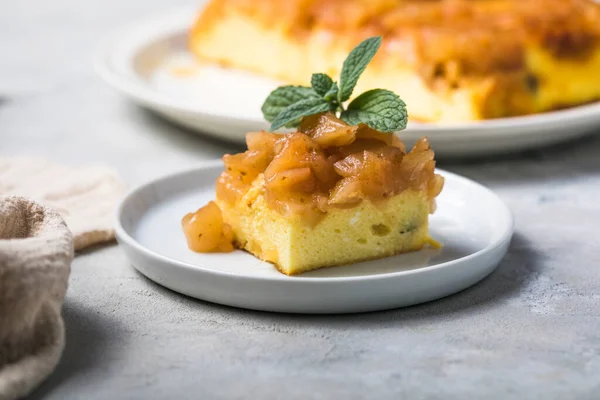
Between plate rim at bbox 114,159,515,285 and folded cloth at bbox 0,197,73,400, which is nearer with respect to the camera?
folded cloth at bbox 0,197,73,400

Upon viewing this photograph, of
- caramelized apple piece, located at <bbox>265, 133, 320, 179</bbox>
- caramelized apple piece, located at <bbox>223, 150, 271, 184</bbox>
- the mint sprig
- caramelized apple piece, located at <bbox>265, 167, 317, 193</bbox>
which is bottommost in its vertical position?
caramelized apple piece, located at <bbox>223, 150, 271, 184</bbox>

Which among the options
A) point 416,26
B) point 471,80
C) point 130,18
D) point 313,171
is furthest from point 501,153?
point 130,18

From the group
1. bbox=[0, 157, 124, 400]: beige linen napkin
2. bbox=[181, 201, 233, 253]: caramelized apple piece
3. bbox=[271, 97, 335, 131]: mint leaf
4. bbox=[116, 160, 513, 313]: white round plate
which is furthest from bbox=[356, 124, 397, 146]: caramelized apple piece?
bbox=[0, 157, 124, 400]: beige linen napkin

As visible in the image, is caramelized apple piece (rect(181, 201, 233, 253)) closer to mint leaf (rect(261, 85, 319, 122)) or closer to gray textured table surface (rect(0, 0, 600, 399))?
gray textured table surface (rect(0, 0, 600, 399))

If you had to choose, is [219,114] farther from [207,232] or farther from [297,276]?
[297,276]

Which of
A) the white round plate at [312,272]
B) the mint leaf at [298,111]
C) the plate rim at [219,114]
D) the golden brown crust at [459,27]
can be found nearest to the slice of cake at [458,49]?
the golden brown crust at [459,27]

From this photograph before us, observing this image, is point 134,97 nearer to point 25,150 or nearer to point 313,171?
point 25,150

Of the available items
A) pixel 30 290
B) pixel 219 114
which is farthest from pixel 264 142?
pixel 219 114
